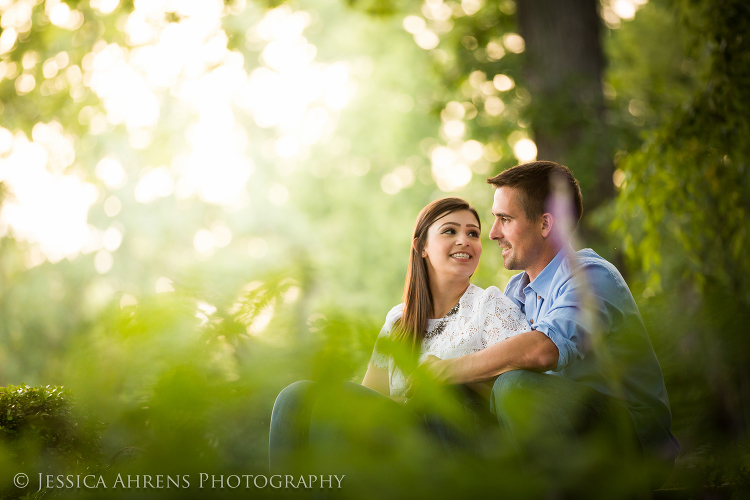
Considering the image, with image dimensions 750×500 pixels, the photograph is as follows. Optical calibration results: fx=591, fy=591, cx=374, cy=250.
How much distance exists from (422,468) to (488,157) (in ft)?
32.3

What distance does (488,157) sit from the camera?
991cm

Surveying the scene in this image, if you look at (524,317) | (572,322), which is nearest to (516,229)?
(524,317)

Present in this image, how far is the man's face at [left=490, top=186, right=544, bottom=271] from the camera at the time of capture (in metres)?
2.19

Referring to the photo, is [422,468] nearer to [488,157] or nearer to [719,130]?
[719,130]

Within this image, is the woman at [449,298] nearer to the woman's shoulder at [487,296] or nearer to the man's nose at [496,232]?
the woman's shoulder at [487,296]

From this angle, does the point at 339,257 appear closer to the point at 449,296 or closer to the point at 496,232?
the point at 449,296

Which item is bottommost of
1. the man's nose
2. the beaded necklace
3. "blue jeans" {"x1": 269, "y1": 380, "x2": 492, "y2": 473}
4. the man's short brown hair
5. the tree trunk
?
"blue jeans" {"x1": 269, "y1": 380, "x2": 492, "y2": 473}

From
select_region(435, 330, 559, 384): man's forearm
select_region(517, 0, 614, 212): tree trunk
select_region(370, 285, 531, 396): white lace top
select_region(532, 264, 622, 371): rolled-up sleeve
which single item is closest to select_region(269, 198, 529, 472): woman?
select_region(370, 285, 531, 396): white lace top

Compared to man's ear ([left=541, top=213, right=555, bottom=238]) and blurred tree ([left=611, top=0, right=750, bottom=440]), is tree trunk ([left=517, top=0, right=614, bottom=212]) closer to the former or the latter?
blurred tree ([left=611, top=0, right=750, bottom=440])

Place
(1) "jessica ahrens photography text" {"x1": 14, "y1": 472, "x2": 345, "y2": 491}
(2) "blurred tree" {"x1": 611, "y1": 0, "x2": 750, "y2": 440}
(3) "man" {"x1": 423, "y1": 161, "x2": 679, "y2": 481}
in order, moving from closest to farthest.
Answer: (1) "jessica ahrens photography text" {"x1": 14, "y1": 472, "x2": 345, "y2": 491}
(3) "man" {"x1": 423, "y1": 161, "x2": 679, "y2": 481}
(2) "blurred tree" {"x1": 611, "y1": 0, "x2": 750, "y2": 440}

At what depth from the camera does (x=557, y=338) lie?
1683mm

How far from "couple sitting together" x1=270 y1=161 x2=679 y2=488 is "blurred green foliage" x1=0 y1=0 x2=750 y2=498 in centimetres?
16

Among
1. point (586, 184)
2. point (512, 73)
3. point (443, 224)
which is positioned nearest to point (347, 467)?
point (443, 224)

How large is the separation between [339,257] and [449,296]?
10057 mm
